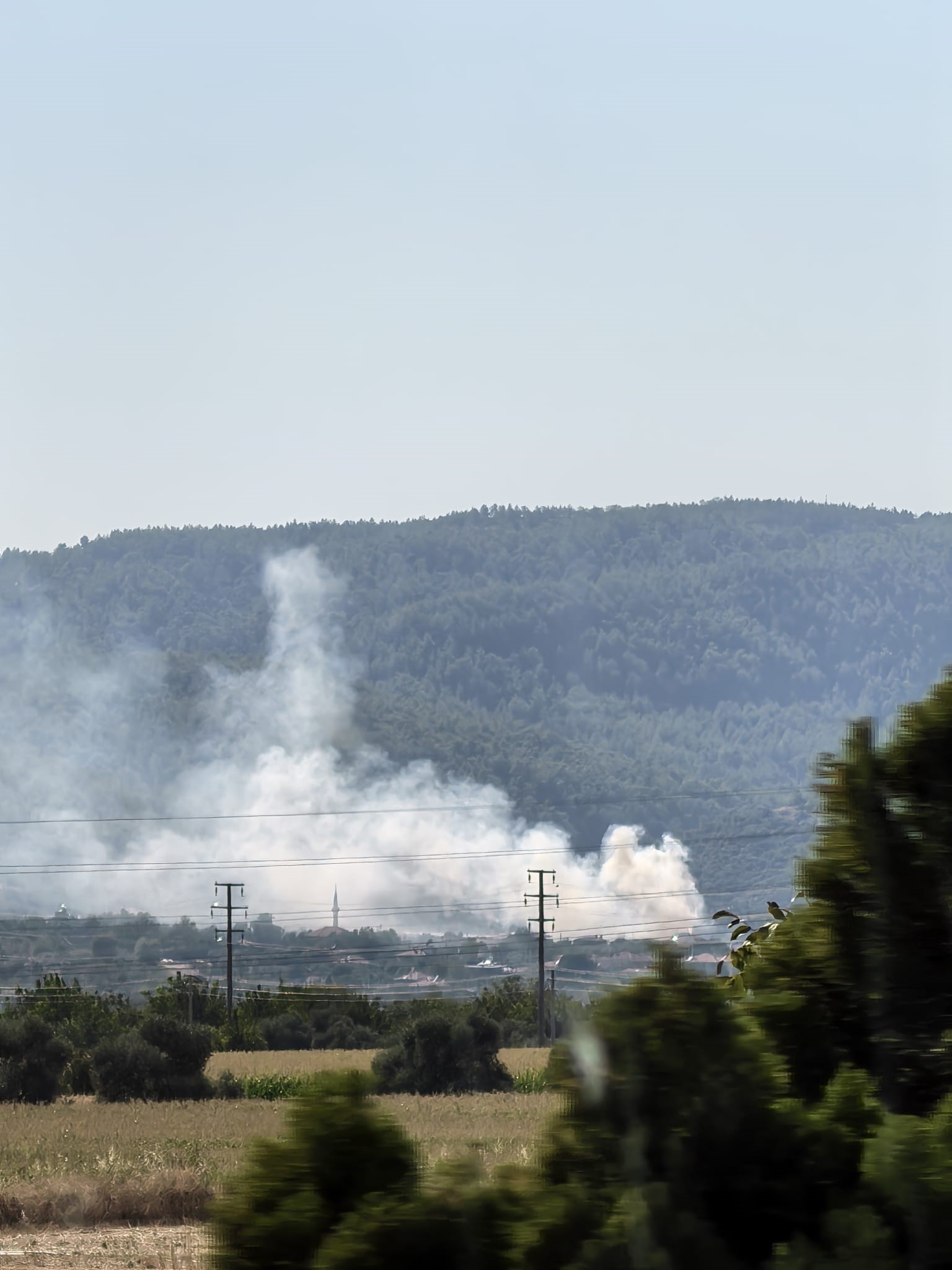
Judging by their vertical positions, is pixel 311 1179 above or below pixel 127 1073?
above

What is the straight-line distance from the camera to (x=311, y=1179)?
5.34 m

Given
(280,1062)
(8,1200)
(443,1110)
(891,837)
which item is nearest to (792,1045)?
(891,837)

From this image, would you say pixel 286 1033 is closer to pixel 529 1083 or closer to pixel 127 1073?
pixel 529 1083

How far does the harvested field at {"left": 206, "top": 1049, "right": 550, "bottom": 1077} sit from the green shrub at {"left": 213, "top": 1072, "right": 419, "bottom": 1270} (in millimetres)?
42907

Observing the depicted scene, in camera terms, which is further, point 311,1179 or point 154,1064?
point 154,1064

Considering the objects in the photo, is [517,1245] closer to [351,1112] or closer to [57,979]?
[351,1112]

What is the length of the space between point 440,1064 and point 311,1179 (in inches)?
1598

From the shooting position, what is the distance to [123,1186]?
18719mm

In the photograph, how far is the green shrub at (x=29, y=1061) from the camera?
130 ft

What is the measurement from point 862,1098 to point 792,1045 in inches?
19.4

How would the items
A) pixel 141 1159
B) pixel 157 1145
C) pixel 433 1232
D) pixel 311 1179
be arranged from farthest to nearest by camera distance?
pixel 157 1145 → pixel 141 1159 → pixel 311 1179 → pixel 433 1232

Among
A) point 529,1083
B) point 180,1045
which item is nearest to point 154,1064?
point 180,1045

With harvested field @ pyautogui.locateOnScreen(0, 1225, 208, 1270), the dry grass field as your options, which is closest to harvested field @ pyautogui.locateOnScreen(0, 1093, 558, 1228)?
the dry grass field

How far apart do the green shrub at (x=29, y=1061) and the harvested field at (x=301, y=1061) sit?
750 cm
